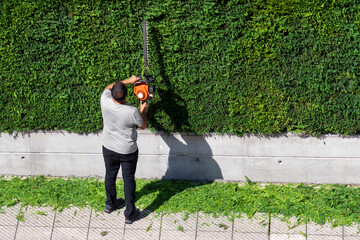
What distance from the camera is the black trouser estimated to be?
630 cm

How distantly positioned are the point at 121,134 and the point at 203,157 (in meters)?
1.36

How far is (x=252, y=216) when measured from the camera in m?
6.52

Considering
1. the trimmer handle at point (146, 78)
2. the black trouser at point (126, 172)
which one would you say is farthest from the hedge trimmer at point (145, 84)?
the black trouser at point (126, 172)

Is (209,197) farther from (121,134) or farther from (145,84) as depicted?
(145,84)

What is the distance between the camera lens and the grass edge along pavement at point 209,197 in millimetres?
6527

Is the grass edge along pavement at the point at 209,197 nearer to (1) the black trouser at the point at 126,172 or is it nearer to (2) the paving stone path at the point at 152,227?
(2) the paving stone path at the point at 152,227

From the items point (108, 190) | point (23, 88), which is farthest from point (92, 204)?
point (23, 88)

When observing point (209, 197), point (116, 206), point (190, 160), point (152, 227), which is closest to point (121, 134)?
point (116, 206)

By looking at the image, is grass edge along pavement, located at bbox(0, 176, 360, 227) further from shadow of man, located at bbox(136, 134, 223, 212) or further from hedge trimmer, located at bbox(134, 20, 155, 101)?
hedge trimmer, located at bbox(134, 20, 155, 101)

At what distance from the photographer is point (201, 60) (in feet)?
22.2

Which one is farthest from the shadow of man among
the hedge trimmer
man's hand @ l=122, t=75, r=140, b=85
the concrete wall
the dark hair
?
the dark hair

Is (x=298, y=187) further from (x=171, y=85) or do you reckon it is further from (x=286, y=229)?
(x=171, y=85)

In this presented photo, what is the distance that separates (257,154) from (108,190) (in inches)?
74.1

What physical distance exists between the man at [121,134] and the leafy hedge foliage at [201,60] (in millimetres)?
627
